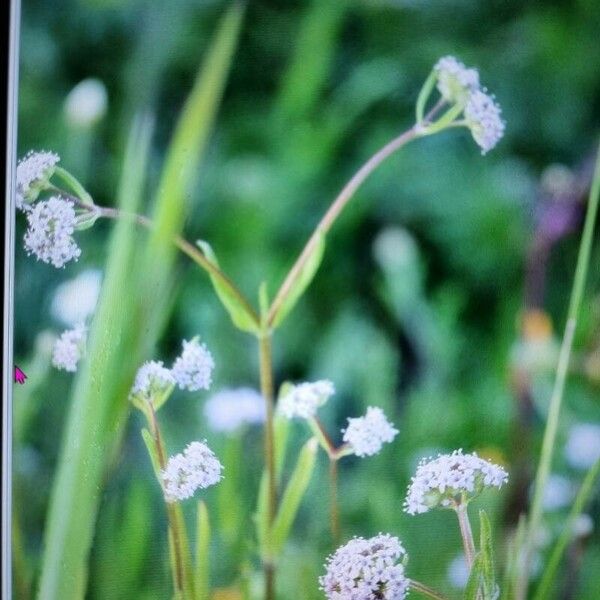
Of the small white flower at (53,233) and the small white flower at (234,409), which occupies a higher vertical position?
the small white flower at (53,233)

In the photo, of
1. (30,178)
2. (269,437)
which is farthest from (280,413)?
(30,178)

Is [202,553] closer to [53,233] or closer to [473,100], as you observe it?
[53,233]

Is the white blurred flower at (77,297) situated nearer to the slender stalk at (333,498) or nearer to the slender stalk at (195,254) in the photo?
the slender stalk at (195,254)

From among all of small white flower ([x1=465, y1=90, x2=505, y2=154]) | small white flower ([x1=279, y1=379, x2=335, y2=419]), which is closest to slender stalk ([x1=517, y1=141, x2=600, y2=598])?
small white flower ([x1=465, y1=90, x2=505, y2=154])

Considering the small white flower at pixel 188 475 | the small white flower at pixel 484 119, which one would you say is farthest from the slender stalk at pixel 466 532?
the small white flower at pixel 484 119

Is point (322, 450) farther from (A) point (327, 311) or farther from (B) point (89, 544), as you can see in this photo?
(B) point (89, 544)

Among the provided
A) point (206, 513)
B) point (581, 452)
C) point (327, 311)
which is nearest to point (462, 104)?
point (327, 311)
